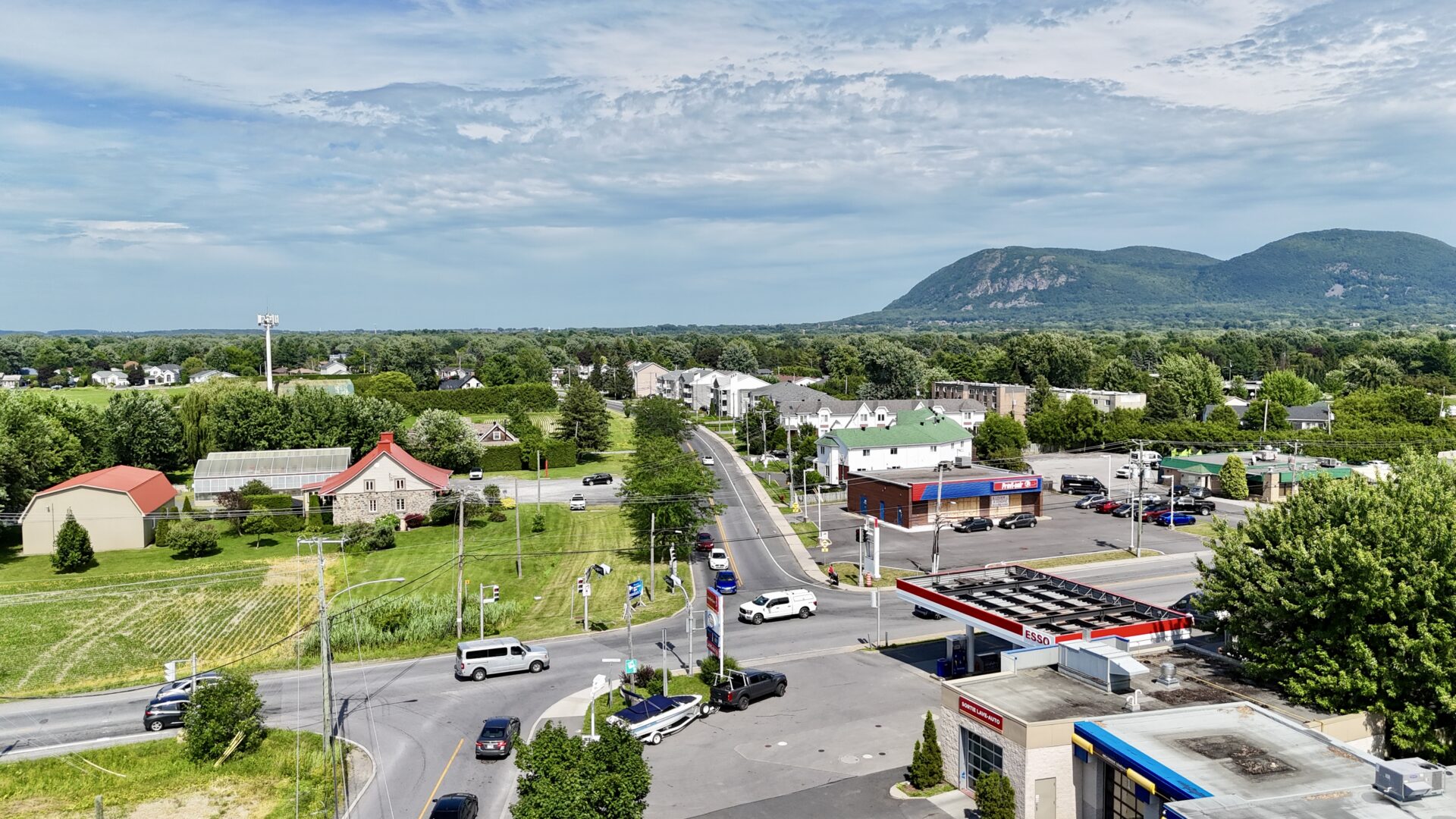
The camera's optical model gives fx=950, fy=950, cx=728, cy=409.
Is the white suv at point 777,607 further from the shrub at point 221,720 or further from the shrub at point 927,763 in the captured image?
the shrub at point 221,720

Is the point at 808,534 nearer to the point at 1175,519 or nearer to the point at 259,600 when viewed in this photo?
the point at 1175,519

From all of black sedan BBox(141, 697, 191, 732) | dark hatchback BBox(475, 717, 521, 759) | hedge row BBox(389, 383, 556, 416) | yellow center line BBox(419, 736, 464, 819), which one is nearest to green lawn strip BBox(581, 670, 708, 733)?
dark hatchback BBox(475, 717, 521, 759)

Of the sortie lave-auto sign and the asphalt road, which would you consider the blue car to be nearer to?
the asphalt road

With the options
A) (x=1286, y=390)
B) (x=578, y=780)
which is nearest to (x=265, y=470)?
(x=578, y=780)

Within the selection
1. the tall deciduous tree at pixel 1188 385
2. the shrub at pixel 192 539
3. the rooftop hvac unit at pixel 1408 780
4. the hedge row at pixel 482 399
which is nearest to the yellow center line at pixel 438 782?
the rooftop hvac unit at pixel 1408 780

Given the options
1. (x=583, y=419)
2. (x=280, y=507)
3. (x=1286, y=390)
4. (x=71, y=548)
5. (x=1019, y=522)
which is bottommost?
(x=1019, y=522)
